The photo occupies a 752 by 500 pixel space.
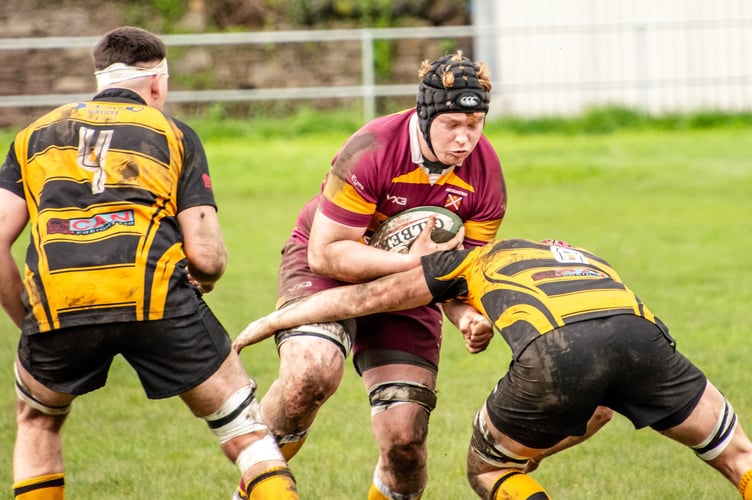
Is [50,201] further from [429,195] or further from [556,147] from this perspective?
[556,147]

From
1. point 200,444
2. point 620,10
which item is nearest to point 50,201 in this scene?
point 200,444

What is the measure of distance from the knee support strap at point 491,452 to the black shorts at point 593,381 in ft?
0.29

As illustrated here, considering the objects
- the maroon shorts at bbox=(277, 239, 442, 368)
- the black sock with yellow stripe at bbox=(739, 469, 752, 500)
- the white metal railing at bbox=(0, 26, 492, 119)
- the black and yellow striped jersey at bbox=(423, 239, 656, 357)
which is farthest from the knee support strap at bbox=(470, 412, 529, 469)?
the white metal railing at bbox=(0, 26, 492, 119)

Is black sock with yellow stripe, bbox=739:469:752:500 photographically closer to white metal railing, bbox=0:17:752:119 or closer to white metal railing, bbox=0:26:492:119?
white metal railing, bbox=0:26:492:119

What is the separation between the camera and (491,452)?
4.33m

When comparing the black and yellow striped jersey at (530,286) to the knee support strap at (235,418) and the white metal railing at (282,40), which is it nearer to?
the knee support strap at (235,418)

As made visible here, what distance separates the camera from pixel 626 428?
667 cm

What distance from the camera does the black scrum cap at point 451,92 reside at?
4762 millimetres

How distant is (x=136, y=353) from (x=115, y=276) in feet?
0.97

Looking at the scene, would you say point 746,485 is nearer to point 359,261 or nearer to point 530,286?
point 530,286

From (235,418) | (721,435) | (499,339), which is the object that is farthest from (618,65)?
(235,418)

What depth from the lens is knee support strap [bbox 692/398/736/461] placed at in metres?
4.19

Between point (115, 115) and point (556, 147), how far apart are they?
15373 mm

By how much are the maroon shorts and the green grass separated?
0.73 m
